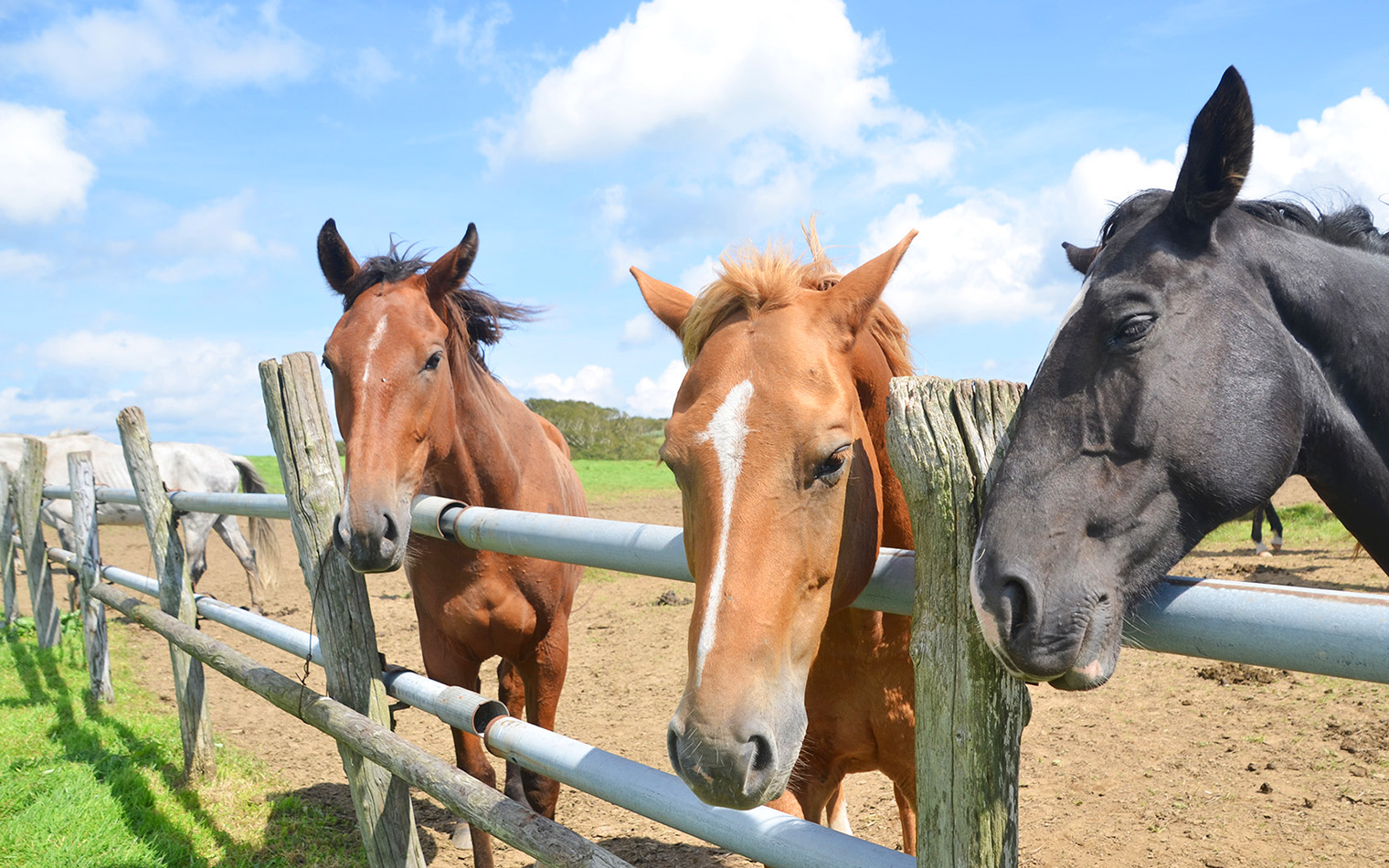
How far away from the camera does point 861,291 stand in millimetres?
1971

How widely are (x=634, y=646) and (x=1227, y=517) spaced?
6.97 m

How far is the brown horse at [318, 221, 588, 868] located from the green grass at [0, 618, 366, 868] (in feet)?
4.08

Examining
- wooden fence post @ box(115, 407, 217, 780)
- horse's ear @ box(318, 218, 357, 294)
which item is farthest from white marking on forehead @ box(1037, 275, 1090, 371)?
wooden fence post @ box(115, 407, 217, 780)

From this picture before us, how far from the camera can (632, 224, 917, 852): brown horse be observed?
142cm

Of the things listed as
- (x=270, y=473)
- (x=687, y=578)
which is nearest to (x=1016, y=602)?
(x=687, y=578)

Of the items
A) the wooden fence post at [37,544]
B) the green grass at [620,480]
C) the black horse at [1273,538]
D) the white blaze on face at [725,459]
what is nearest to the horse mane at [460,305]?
the white blaze on face at [725,459]

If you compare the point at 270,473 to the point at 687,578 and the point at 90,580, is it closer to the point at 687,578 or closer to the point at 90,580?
the point at 90,580

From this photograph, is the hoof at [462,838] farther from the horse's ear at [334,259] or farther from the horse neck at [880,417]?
the horse neck at [880,417]

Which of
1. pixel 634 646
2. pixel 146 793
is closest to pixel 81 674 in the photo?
pixel 146 793

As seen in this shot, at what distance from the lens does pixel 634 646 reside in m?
8.09

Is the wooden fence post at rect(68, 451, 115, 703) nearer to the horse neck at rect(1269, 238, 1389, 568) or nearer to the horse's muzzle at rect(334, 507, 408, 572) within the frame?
the horse's muzzle at rect(334, 507, 408, 572)

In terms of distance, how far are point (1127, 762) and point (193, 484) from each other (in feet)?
37.2

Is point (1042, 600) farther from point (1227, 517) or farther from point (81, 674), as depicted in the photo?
point (81, 674)

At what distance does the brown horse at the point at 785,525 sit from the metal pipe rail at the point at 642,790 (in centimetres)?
17
